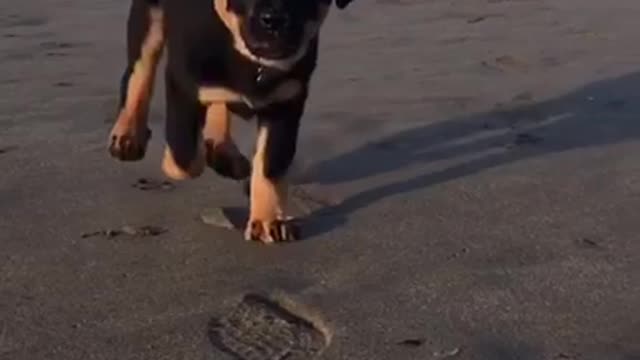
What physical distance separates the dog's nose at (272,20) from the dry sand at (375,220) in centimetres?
49

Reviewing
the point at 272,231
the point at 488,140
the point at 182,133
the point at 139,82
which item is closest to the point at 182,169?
the point at 182,133

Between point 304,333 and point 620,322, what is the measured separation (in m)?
0.59

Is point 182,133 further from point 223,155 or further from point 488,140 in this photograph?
point 488,140

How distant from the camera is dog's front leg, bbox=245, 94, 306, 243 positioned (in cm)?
366

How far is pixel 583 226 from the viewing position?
3680 mm

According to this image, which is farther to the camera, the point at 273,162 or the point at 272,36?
the point at 273,162

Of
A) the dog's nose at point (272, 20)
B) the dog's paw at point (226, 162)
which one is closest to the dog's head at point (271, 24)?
the dog's nose at point (272, 20)

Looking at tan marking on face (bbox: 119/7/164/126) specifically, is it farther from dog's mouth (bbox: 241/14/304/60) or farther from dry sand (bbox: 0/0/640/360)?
dog's mouth (bbox: 241/14/304/60)

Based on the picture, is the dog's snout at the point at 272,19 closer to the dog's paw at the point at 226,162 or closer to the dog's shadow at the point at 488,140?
the dog's shadow at the point at 488,140

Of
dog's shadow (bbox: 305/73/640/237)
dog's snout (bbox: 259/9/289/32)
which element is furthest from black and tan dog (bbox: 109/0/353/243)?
dog's shadow (bbox: 305/73/640/237)

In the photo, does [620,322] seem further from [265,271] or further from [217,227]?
[217,227]

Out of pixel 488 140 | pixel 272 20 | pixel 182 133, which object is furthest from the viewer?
pixel 488 140

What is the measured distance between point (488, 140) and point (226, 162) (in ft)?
2.99

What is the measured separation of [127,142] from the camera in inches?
162
